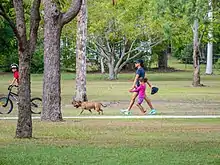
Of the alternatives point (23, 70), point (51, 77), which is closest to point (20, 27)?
point (23, 70)

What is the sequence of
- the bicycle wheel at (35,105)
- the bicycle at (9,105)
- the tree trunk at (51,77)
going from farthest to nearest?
the bicycle wheel at (35,105)
the bicycle at (9,105)
the tree trunk at (51,77)

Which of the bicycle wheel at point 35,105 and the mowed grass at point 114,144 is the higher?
the mowed grass at point 114,144

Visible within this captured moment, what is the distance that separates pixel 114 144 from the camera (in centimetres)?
1434

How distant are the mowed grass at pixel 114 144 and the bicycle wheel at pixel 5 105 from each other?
7.16 m

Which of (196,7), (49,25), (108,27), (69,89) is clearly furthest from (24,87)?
(108,27)

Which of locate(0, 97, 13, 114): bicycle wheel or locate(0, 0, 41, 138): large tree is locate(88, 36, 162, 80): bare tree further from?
locate(0, 0, 41, 138): large tree

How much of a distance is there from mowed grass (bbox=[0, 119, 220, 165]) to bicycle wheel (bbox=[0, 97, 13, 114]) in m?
7.16

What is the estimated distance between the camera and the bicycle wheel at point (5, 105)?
89.3 feet

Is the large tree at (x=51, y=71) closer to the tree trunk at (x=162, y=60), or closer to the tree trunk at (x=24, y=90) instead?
the tree trunk at (x=24, y=90)

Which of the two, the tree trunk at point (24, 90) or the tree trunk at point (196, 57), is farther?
the tree trunk at point (196, 57)

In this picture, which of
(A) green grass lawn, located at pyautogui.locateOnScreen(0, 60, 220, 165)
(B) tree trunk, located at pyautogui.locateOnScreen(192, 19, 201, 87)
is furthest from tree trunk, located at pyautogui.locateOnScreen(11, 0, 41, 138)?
(B) tree trunk, located at pyautogui.locateOnScreen(192, 19, 201, 87)

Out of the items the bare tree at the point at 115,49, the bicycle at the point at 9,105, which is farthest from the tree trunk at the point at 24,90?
the bare tree at the point at 115,49

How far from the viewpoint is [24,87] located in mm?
15180

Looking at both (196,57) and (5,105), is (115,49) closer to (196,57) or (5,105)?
(196,57)
